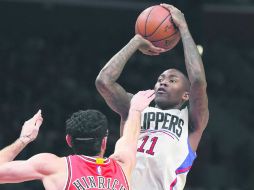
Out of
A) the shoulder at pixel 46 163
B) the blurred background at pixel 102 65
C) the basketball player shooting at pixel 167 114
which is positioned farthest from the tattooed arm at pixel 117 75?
the blurred background at pixel 102 65

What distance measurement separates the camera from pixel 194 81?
6.36 meters

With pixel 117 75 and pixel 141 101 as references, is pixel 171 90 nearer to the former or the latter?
pixel 117 75

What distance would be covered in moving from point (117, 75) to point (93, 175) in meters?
1.66

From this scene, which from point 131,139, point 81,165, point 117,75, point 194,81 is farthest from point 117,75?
point 81,165

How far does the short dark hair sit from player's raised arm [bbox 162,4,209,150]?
162 cm

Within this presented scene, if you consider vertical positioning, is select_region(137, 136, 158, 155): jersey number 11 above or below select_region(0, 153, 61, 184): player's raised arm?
below

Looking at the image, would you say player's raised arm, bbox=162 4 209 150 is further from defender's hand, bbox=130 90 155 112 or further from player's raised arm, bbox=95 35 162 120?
defender's hand, bbox=130 90 155 112

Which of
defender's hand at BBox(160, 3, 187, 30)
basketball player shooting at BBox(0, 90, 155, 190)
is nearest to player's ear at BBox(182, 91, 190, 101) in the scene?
defender's hand at BBox(160, 3, 187, 30)

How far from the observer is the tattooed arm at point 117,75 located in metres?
6.35

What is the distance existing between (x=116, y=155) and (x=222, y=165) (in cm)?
1031

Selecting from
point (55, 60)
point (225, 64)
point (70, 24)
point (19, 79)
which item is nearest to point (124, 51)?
point (19, 79)

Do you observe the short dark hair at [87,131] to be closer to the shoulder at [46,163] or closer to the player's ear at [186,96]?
the shoulder at [46,163]

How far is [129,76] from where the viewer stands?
53.9ft

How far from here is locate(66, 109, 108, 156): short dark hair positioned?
16.2 ft
